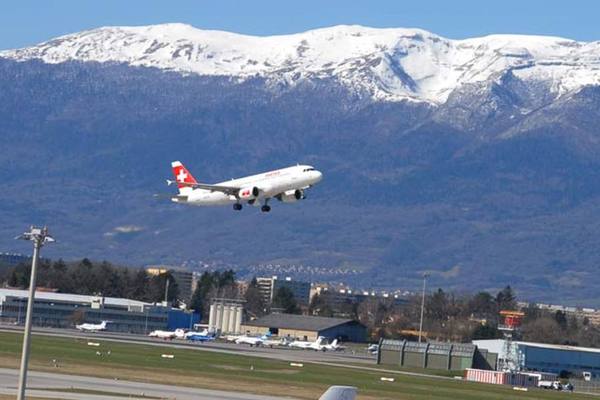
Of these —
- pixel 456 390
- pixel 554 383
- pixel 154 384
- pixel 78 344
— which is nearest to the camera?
pixel 154 384

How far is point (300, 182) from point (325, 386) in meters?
28.9

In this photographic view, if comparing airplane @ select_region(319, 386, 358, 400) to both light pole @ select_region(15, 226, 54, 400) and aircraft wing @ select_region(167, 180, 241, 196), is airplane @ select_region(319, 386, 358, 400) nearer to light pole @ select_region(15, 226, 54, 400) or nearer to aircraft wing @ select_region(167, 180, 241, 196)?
light pole @ select_region(15, 226, 54, 400)

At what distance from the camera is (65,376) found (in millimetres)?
105062

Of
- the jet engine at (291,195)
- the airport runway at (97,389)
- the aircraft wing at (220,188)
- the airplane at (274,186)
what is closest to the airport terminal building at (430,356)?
the aircraft wing at (220,188)

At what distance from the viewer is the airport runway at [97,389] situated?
91375 millimetres

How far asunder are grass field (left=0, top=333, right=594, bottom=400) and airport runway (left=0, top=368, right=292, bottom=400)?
4.26m

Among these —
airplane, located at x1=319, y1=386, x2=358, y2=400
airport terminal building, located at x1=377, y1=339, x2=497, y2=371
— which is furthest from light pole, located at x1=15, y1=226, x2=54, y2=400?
airport terminal building, located at x1=377, y1=339, x2=497, y2=371

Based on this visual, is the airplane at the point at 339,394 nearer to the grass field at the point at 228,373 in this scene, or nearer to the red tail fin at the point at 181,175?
the grass field at the point at 228,373

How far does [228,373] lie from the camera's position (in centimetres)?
12544

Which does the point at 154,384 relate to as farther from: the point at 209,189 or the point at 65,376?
the point at 209,189

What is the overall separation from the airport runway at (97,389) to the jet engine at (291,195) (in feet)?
124

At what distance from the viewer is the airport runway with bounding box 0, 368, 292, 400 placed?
91.4 meters

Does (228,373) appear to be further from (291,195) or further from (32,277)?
(32,277)

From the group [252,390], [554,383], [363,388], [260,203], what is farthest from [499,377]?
[252,390]
